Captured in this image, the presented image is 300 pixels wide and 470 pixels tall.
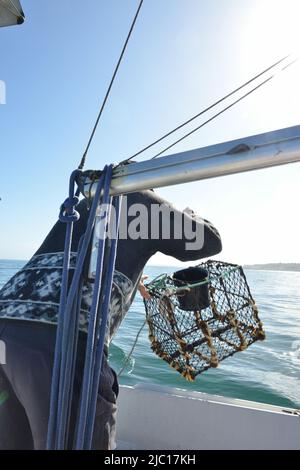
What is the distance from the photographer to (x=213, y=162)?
1.09 m

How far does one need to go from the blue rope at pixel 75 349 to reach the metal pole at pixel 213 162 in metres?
0.11

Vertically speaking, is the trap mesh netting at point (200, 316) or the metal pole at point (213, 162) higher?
the metal pole at point (213, 162)

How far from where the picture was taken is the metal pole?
0.98 meters

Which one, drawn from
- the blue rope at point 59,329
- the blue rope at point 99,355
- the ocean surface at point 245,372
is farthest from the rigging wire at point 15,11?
the ocean surface at point 245,372

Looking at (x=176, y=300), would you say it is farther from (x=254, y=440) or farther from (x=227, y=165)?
(x=227, y=165)

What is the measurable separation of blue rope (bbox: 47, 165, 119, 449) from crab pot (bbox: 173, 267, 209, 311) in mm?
1206

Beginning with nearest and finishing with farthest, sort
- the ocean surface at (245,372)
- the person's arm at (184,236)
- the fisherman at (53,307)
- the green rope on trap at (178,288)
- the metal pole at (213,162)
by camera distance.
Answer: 1. the metal pole at (213,162)
2. the fisherman at (53,307)
3. the person's arm at (184,236)
4. the green rope on trap at (178,288)
5. the ocean surface at (245,372)

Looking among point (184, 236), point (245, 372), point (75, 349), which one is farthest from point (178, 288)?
point (245, 372)

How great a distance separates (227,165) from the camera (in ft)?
3.53

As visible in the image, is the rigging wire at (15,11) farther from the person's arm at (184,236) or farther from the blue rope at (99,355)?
the blue rope at (99,355)

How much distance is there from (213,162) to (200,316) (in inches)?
82.8

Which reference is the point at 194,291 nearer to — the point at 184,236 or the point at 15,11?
the point at 184,236

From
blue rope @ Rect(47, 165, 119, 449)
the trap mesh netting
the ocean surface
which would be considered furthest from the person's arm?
the ocean surface

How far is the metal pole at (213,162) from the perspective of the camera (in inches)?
38.5
